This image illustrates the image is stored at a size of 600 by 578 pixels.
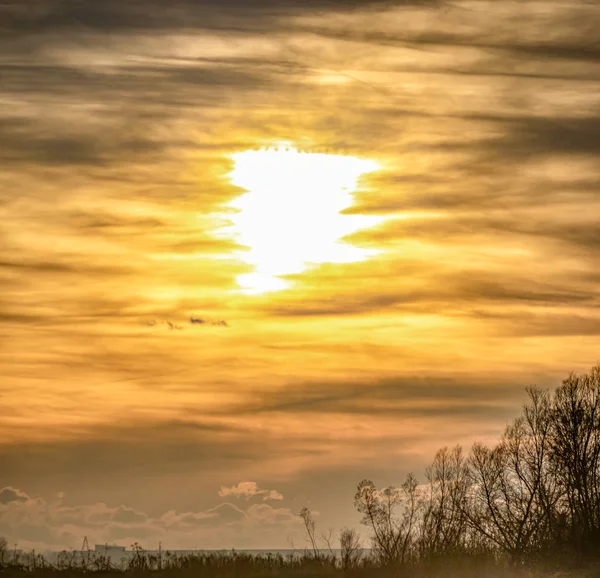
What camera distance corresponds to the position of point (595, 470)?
6366 cm

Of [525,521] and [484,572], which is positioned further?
[525,521]

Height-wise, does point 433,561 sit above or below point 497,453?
below

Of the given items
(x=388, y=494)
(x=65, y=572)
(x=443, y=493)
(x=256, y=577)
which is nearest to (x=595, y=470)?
(x=443, y=493)

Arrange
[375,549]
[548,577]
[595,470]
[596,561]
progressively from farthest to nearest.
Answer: [595,470] → [375,549] → [596,561] → [548,577]

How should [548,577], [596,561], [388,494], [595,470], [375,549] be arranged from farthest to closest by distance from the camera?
[595,470] → [388,494] → [375,549] → [596,561] → [548,577]

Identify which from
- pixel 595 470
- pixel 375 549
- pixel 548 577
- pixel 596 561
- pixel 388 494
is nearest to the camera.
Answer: pixel 548 577

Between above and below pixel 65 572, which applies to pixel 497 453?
above

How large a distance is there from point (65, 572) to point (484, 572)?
62.7 feet

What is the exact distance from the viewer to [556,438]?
6506 centimetres

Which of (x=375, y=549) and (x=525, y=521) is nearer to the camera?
(x=375, y=549)

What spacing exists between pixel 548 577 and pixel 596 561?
476 cm

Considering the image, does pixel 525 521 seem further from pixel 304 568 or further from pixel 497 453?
pixel 304 568

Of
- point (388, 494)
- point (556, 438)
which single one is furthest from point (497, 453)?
point (388, 494)

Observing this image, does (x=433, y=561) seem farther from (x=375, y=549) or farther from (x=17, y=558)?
(x=17, y=558)
